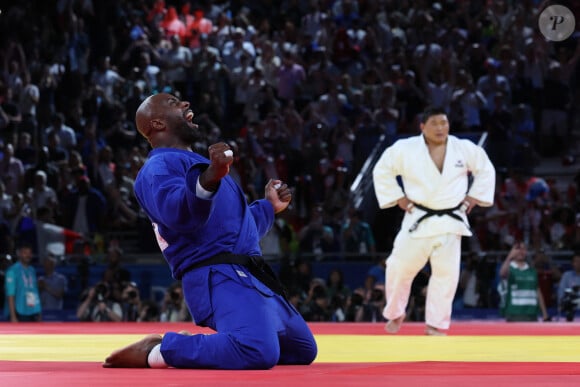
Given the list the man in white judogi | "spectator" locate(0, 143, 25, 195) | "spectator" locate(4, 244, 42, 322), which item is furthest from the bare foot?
"spectator" locate(0, 143, 25, 195)

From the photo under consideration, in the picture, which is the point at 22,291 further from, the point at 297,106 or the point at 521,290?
the point at 297,106

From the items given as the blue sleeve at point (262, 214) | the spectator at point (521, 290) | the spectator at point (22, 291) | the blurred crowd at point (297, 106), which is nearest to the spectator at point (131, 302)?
the blurred crowd at point (297, 106)

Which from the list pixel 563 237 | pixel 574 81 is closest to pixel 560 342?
pixel 563 237

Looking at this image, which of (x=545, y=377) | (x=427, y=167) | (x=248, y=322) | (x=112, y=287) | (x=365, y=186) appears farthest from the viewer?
(x=365, y=186)

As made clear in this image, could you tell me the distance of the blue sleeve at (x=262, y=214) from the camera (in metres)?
5.00

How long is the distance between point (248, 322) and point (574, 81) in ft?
38.8

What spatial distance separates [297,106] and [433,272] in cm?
829

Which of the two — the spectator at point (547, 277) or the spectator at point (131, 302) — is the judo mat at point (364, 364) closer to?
the spectator at point (547, 277)

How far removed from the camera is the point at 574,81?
15.4 metres

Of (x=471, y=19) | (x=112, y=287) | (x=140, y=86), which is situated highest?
(x=471, y=19)

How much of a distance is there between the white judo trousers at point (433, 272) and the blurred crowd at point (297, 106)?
366 centimetres

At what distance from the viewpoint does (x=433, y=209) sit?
8570 millimetres

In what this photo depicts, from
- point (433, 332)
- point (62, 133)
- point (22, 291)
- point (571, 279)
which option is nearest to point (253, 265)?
point (433, 332)

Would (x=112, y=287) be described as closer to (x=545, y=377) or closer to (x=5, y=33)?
(x=5, y=33)
